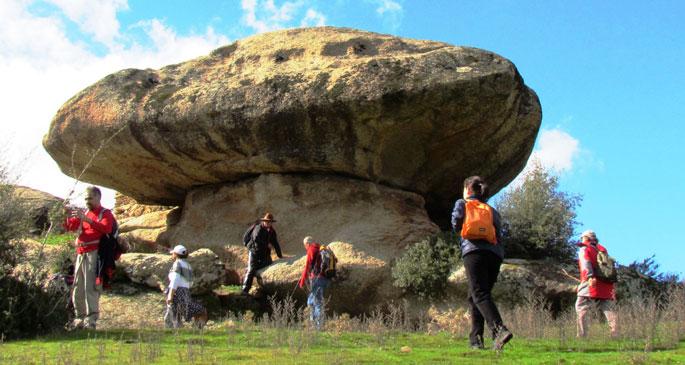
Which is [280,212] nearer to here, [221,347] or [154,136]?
[154,136]

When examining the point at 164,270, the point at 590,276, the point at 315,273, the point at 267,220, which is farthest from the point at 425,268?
the point at 164,270

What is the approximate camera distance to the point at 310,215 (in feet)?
56.7

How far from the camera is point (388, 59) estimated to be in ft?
52.2

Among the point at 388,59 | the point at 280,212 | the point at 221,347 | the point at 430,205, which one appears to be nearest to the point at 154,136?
the point at 280,212

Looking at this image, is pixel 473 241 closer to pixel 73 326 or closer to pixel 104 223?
pixel 104 223

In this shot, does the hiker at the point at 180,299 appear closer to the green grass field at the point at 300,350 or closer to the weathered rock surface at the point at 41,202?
the green grass field at the point at 300,350

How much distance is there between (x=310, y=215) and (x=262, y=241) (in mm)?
1738

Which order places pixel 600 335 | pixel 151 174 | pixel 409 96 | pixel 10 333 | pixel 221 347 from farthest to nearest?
pixel 151 174
pixel 409 96
pixel 600 335
pixel 10 333
pixel 221 347

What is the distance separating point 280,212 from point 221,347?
9425 millimetres

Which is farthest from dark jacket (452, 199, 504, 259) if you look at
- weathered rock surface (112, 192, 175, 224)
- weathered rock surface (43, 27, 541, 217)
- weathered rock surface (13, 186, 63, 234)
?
weathered rock surface (13, 186, 63, 234)

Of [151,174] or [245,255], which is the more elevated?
[151,174]

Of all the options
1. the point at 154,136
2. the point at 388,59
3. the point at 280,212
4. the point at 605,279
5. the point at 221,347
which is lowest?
the point at 221,347

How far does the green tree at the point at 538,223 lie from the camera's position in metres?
18.5

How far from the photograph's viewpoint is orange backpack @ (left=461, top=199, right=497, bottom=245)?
25.9 ft
